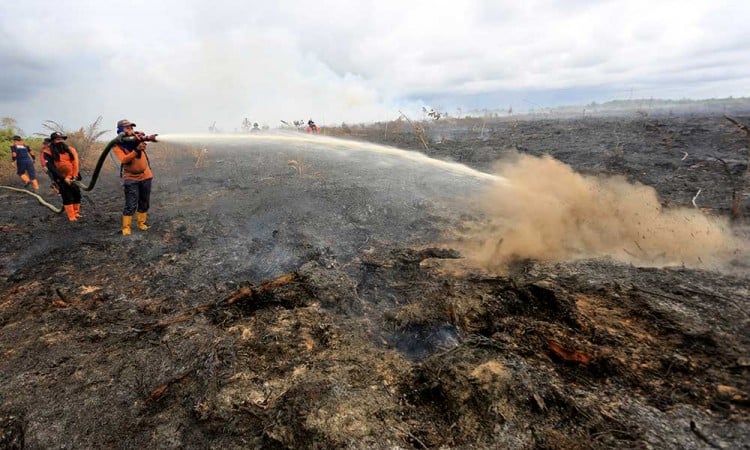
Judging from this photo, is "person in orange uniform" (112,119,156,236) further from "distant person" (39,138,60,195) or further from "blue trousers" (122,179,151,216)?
"distant person" (39,138,60,195)

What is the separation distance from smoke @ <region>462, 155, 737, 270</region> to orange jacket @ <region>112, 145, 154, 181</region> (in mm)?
6404

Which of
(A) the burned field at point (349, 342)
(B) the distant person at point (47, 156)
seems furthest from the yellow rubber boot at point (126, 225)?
(B) the distant person at point (47, 156)

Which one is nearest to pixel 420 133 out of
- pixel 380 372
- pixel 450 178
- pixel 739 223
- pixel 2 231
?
pixel 450 178

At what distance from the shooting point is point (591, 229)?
7.03m

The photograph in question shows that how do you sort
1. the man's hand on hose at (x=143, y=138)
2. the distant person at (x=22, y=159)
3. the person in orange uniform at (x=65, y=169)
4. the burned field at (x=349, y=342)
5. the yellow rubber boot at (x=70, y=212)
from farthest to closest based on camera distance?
the distant person at (x=22, y=159) → the yellow rubber boot at (x=70, y=212) → the person in orange uniform at (x=65, y=169) → the man's hand on hose at (x=143, y=138) → the burned field at (x=349, y=342)

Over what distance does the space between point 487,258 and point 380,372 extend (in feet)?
10.3

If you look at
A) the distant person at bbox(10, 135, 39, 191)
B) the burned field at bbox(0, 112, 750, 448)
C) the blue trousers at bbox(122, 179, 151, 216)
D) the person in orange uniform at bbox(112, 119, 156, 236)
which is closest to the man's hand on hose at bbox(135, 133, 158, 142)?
the person in orange uniform at bbox(112, 119, 156, 236)

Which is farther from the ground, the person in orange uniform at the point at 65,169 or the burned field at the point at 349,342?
the person in orange uniform at the point at 65,169

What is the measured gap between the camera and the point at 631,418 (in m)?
3.06

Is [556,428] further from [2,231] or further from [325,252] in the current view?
[2,231]

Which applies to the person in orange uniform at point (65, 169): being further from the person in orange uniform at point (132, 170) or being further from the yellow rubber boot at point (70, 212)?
the person in orange uniform at point (132, 170)

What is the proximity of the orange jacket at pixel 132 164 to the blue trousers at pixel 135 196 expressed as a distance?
11 cm

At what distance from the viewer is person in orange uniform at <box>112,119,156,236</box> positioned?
7.39 meters

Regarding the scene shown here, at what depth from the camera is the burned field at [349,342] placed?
124 inches
